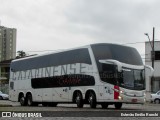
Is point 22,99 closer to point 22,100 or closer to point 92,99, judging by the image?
point 22,100

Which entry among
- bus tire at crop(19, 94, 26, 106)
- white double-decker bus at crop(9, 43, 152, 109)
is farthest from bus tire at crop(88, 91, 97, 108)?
bus tire at crop(19, 94, 26, 106)

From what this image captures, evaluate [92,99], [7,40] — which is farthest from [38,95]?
[7,40]

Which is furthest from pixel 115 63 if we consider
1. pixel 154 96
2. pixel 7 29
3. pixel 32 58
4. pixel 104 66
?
pixel 7 29

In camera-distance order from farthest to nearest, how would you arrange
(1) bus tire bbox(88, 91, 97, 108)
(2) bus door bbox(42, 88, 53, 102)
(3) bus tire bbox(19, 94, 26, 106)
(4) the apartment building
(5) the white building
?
(4) the apartment building → (5) the white building → (3) bus tire bbox(19, 94, 26, 106) → (2) bus door bbox(42, 88, 53, 102) → (1) bus tire bbox(88, 91, 97, 108)

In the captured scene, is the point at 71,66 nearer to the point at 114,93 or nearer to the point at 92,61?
the point at 92,61

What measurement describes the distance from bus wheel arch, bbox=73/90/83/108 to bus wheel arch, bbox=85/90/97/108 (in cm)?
48

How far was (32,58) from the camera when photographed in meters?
32.5

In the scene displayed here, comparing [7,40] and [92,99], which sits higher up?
[7,40]

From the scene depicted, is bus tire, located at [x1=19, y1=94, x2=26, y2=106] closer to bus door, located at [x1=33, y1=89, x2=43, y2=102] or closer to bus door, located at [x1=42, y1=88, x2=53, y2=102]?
bus door, located at [x1=33, y1=89, x2=43, y2=102]

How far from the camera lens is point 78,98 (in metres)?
26.6

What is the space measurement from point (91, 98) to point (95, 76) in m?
1.42

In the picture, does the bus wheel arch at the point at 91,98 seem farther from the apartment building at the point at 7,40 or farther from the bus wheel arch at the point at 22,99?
the apartment building at the point at 7,40

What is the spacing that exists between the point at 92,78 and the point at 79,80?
135 centimetres

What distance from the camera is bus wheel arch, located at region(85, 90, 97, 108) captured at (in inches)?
1001
